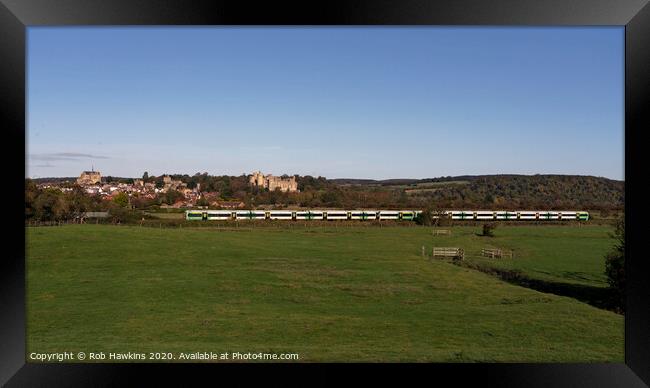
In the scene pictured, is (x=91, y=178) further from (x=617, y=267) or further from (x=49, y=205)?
(x=617, y=267)

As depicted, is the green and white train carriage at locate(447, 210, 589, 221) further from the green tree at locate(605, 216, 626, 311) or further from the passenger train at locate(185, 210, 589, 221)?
the green tree at locate(605, 216, 626, 311)

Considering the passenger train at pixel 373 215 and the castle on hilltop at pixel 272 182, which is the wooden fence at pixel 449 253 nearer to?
the passenger train at pixel 373 215

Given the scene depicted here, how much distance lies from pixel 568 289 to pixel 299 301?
527 cm

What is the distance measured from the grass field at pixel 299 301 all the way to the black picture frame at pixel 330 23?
1.03 meters

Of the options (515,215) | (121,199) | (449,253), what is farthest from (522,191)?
(121,199)

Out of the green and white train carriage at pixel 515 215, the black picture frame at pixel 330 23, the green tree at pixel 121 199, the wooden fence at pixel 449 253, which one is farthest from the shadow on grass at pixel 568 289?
the green tree at pixel 121 199

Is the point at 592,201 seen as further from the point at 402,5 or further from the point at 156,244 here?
the point at 402,5

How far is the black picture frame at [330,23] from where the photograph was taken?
2.33 metres

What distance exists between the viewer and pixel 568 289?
799 cm

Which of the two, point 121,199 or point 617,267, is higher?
point 121,199

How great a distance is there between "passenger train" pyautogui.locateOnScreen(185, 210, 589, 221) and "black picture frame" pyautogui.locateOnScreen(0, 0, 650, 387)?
13.4 meters

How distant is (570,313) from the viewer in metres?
5.88

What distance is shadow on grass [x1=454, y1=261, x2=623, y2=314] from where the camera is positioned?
674 centimetres

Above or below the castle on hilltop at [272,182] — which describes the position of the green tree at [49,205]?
A: below
